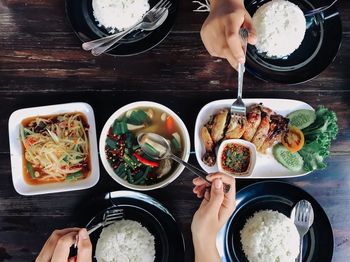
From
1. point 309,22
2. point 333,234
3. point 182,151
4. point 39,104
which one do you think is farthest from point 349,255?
point 39,104

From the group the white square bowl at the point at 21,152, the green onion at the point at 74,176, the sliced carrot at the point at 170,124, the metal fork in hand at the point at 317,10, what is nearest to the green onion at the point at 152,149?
the sliced carrot at the point at 170,124

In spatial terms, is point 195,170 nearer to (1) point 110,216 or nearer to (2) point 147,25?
(1) point 110,216

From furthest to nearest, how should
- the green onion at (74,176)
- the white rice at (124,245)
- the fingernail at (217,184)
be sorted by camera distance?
the green onion at (74,176) < the white rice at (124,245) < the fingernail at (217,184)

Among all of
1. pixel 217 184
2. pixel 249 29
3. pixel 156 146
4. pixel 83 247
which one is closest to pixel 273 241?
pixel 217 184

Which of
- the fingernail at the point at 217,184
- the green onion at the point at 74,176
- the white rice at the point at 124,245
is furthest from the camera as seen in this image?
the green onion at the point at 74,176

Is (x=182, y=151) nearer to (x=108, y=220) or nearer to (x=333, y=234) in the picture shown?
(x=108, y=220)

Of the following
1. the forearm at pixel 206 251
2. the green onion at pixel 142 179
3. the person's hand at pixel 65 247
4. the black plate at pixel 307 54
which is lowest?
the forearm at pixel 206 251

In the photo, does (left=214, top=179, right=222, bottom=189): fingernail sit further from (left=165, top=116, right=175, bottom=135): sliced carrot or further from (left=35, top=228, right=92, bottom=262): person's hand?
(left=35, top=228, right=92, bottom=262): person's hand

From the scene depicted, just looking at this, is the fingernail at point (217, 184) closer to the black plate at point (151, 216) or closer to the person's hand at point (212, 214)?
the person's hand at point (212, 214)
